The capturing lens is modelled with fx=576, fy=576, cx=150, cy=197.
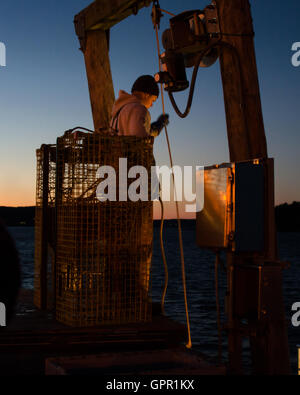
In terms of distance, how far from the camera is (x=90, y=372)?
12.2 ft

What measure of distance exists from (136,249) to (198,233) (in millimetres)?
1042

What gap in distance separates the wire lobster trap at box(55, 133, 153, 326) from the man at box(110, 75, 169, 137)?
0.92ft

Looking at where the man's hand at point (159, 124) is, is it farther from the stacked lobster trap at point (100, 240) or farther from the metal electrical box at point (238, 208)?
the metal electrical box at point (238, 208)

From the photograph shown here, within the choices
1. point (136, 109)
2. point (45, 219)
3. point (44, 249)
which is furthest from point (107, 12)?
point (44, 249)

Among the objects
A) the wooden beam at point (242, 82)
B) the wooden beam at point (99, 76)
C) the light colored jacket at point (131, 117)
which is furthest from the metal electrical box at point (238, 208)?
the wooden beam at point (99, 76)

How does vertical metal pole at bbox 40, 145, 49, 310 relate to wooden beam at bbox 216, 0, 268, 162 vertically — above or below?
below

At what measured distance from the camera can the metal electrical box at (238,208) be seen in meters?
3.72

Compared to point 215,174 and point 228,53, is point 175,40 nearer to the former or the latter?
point 228,53

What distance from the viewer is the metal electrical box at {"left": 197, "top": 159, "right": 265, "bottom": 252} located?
372cm

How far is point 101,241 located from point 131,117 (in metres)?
1.19

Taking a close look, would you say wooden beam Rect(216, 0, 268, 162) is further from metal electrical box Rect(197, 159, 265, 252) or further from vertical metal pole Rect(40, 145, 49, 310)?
vertical metal pole Rect(40, 145, 49, 310)

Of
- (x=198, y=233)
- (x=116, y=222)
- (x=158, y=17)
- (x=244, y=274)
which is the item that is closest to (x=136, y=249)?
(x=116, y=222)

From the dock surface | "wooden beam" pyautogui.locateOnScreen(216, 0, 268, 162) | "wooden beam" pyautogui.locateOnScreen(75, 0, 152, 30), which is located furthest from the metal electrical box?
"wooden beam" pyautogui.locateOnScreen(75, 0, 152, 30)

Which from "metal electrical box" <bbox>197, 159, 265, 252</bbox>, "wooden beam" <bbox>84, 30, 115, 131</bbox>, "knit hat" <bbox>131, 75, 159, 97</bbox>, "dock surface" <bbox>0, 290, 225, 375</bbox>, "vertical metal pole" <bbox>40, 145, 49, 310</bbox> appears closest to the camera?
"metal electrical box" <bbox>197, 159, 265, 252</bbox>
